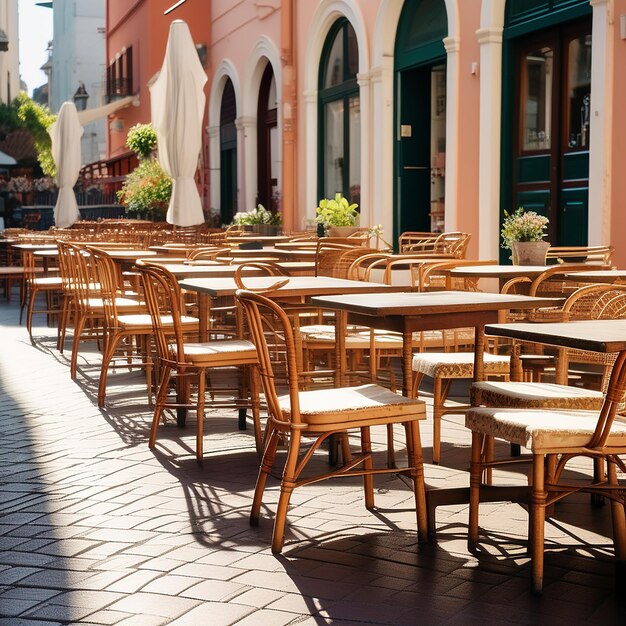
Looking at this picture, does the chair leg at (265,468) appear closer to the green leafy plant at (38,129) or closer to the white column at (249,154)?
the white column at (249,154)

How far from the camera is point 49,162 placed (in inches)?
1647

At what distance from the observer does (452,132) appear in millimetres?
10844

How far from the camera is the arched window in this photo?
14.2 meters

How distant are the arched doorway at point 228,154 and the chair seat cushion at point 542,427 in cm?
1712

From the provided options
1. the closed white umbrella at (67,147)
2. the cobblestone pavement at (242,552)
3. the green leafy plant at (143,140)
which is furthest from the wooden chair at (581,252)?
the green leafy plant at (143,140)

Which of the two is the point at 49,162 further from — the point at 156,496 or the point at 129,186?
the point at 156,496

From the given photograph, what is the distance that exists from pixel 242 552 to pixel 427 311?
1.02 metres

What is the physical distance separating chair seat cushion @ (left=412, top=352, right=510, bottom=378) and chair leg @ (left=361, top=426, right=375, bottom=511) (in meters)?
0.59

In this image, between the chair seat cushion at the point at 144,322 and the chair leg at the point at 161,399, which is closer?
the chair leg at the point at 161,399

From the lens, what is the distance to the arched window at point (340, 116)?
1423 centimetres

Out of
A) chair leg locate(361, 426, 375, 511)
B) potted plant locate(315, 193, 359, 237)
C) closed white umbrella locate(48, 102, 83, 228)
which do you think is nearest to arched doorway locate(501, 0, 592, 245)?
potted plant locate(315, 193, 359, 237)

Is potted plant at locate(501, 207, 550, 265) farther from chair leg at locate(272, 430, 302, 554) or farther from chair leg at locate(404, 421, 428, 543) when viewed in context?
chair leg at locate(272, 430, 302, 554)

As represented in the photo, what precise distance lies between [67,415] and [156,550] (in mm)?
2696

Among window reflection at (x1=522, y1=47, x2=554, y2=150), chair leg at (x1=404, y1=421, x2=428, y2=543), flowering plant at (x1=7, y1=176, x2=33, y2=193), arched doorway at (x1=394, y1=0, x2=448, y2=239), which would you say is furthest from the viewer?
flowering plant at (x1=7, y1=176, x2=33, y2=193)
